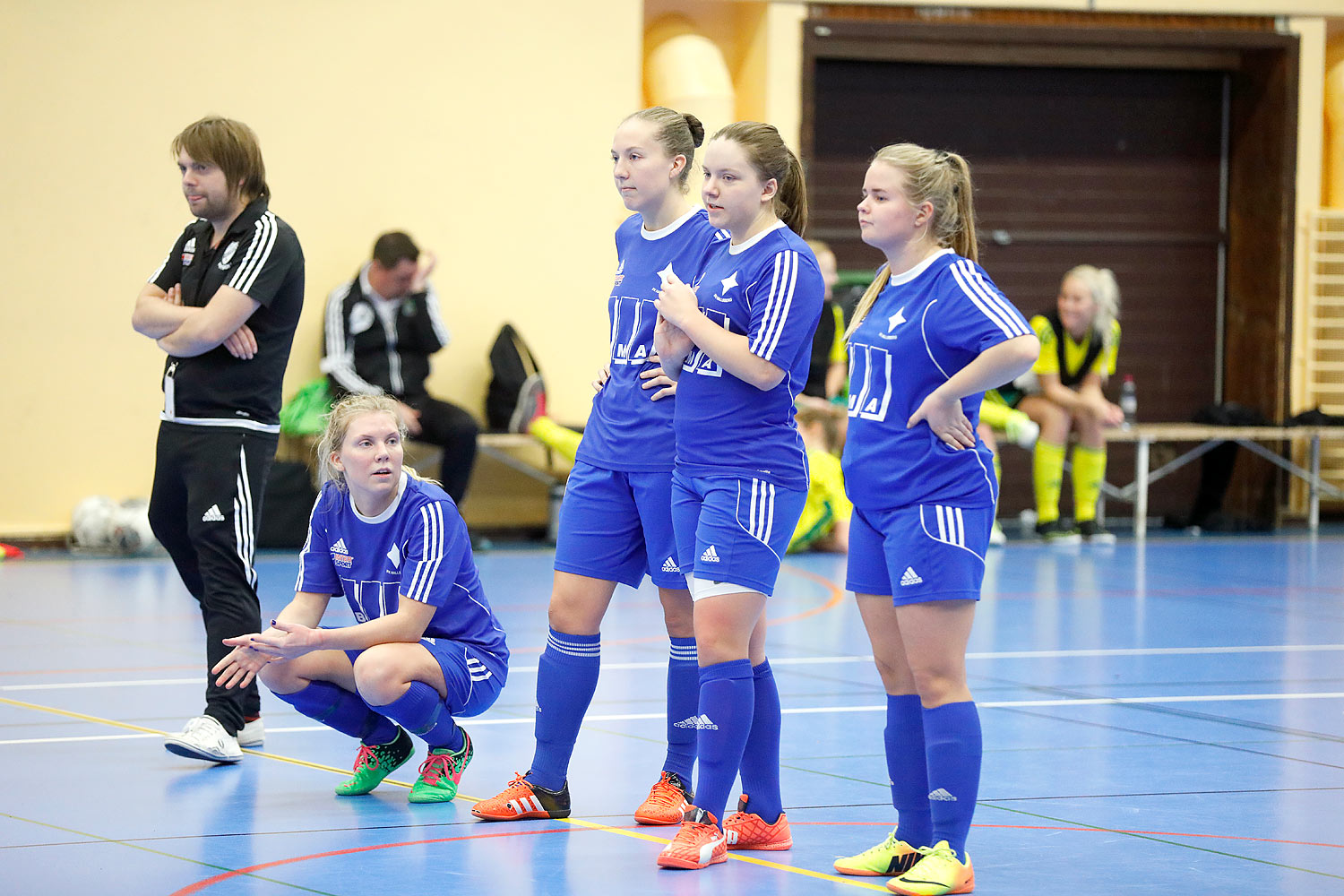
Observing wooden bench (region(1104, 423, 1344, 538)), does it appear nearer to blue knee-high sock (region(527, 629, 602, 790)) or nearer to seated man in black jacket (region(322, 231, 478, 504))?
seated man in black jacket (region(322, 231, 478, 504))

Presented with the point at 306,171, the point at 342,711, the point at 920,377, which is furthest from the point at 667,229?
the point at 306,171

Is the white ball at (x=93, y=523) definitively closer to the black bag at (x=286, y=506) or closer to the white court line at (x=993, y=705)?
the black bag at (x=286, y=506)

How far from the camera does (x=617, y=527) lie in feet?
13.3

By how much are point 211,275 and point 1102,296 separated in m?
7.78

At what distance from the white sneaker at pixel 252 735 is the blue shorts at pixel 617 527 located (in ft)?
4.44

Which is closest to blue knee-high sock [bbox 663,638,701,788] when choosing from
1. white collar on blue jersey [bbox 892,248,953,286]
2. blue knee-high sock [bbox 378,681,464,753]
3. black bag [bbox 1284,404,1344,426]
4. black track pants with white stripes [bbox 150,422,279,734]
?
blue knee-high sock [bbox 378,681,464,753]

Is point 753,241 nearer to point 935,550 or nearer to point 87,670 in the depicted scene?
point 935,550

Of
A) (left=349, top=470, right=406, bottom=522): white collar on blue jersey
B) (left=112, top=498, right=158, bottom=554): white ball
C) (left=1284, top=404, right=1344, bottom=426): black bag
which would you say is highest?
(left=1284, top=404, right=1344, bottom=426): black bag

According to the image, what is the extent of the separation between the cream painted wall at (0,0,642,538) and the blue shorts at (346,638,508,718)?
645cm

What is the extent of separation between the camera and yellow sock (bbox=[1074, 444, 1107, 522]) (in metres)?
11.5

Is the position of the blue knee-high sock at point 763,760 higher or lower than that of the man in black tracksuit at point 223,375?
lower

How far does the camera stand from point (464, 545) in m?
4.32

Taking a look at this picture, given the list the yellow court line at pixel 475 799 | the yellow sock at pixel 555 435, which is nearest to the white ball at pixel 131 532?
the yellow sock at pixel 555 435

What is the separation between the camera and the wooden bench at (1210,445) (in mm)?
11750
